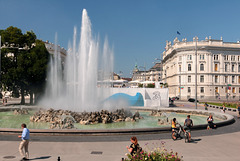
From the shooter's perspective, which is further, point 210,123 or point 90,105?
point 90,105

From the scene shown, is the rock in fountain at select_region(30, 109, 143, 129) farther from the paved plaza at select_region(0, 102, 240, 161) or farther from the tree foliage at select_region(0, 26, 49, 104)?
the tree foliage at select_region(0, 26, 49, 104)

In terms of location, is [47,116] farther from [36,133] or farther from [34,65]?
[34,65]

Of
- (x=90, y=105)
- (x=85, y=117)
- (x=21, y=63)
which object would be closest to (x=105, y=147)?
(x=85, y=117)

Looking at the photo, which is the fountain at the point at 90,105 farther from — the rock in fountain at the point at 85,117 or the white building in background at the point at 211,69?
the white building in background at the point at 211,69

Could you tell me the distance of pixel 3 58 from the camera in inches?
1483

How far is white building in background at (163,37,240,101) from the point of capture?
268 ft

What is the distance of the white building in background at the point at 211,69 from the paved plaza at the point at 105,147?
233ft

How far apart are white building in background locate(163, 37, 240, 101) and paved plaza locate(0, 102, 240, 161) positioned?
70.9m

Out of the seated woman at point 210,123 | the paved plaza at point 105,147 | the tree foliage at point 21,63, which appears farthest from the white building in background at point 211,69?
the paved plaza at point 105,147

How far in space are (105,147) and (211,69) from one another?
3086 inches

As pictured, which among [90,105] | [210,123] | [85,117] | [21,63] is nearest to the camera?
[210,123]

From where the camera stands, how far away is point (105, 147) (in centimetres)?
Result: 1107

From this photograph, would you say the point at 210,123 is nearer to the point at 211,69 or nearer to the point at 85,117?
the point at 85,117

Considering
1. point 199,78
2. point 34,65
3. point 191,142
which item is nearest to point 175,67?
point 199,78
